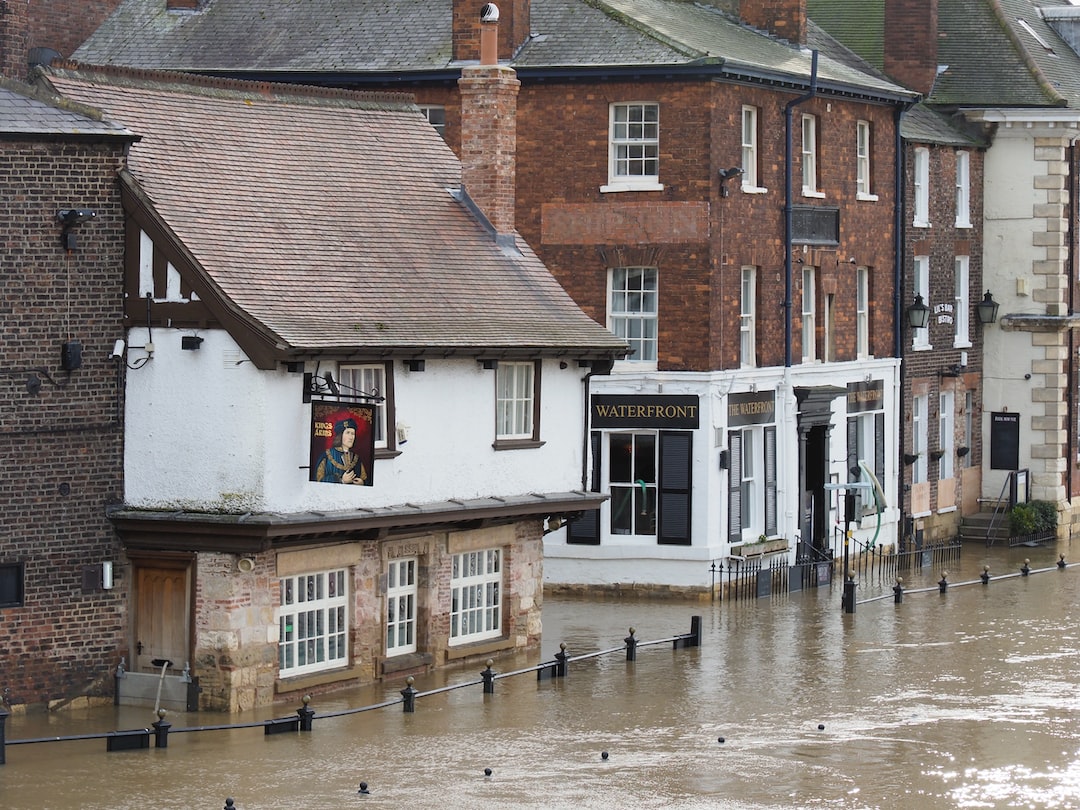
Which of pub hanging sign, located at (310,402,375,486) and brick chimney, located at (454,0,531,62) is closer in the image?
pub hanging sign, located at (310,402,375,486)

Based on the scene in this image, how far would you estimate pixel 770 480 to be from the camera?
1607 inches

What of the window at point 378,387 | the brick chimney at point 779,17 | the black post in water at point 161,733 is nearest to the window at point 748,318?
the brick chimney at point 779,17

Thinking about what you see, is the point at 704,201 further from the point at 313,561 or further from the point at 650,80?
the point at 313,561

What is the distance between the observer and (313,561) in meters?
27.7

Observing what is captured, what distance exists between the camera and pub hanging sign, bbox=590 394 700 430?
3862cm

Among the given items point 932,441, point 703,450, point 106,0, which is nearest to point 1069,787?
point 703,450

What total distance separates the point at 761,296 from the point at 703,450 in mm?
3660

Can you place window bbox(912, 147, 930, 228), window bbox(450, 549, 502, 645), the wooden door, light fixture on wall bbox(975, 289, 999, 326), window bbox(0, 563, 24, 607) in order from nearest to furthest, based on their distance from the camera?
window bbox(0, 563, 24, 607)
the wooden door
window bbox(450, 549, 502, 645)
window bbox(912, 147, 930, 228)
light fixture on wall bbox(975, 289, 999, 326)

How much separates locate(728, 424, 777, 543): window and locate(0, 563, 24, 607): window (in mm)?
16033

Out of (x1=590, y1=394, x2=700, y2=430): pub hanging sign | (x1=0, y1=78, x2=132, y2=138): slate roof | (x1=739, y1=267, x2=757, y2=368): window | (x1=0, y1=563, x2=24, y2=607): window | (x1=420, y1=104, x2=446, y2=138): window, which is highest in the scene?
(x1=420, y1=104, x2=446, y2=138): window

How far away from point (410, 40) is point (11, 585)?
1698 centimetres

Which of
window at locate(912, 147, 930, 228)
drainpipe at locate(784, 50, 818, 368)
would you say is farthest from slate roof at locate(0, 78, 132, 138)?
window at locate(912, 147, 930, 228)

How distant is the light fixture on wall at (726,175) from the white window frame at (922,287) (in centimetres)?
949

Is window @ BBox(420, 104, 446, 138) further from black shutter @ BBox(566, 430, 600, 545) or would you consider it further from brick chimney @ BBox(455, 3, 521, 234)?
black shutter @ BBox(566, 430, 600, 545)
